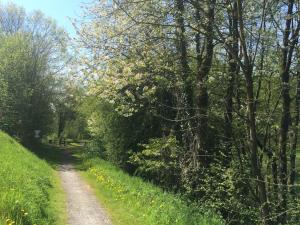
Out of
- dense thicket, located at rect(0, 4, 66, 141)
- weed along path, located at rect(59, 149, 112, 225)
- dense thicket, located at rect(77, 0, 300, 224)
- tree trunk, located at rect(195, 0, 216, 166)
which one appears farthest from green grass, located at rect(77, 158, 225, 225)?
dense thicket, located at rect(0, 4, 66, 141)

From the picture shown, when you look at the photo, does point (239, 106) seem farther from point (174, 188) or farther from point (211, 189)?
point (174, 188)

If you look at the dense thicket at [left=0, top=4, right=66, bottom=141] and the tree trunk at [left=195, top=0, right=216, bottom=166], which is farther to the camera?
the dense thicket at [left=0, top=4, right=66, bottom=141]

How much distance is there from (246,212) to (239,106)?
3.25m

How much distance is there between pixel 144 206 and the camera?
1233 cm

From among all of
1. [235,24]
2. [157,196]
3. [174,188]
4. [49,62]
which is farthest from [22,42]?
[235,24]

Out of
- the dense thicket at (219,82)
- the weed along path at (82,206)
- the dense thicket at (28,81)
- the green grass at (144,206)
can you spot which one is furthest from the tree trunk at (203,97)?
the dense thicket at (28,81)

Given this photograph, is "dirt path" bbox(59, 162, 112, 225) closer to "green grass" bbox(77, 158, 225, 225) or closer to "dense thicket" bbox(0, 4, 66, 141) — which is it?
"green grass" bbox(77, 158, 225, 225)

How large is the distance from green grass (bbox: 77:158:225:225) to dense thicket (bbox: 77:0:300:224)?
1135 mm

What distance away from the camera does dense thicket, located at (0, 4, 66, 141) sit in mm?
36781

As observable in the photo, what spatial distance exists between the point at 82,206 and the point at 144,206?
91.4 inches

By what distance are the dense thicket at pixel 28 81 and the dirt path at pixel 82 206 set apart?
18.5m

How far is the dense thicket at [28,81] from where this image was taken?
36781 millimetres

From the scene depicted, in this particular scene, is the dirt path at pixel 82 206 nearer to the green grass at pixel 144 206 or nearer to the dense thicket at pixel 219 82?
the green grass at pixel 144 206

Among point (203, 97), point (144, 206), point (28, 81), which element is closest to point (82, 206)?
point (144, 206)
